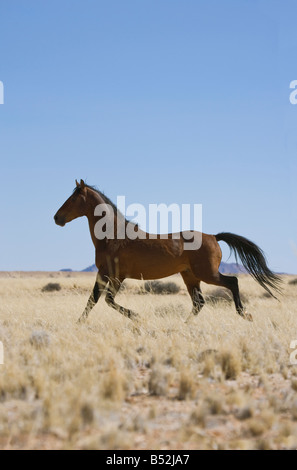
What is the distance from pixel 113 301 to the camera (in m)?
8.50

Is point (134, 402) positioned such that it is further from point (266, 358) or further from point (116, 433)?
point (266, 358)

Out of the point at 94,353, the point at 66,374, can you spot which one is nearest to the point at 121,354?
the point at 94,353

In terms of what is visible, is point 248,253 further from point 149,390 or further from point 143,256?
point 149,390

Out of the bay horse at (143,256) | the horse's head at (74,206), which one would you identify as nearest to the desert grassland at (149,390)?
the bay horse at (143,256)

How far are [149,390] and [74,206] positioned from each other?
5364 mm

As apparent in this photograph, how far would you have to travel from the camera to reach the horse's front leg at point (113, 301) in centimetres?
819

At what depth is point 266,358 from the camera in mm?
5438

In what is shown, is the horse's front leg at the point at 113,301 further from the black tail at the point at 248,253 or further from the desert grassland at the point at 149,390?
the black tail at the point at 248,253

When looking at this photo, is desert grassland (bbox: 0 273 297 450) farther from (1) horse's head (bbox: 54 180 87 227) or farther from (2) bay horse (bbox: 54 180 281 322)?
(1) horse's head (bbox: 54 180 87 227)

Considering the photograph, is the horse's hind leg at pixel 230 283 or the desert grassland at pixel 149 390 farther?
the horse's hind leg at pixel 230 283

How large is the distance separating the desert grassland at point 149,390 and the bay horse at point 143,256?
1.88 meters
